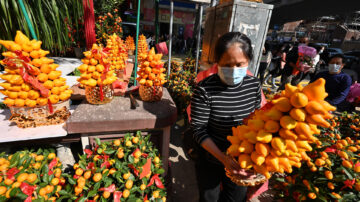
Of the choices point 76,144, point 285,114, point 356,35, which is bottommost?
point 76,144

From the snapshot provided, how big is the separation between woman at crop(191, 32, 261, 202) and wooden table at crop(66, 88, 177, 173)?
39 centimetres

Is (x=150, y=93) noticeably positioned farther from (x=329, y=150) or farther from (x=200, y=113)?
(x=329, y=150)

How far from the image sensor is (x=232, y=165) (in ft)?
3.57

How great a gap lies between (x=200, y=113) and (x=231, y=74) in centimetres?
37

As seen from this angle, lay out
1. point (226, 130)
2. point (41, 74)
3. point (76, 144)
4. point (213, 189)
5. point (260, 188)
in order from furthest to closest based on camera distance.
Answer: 1. point (260, 188)
2. point (76, 144)
3. point (213, 189)
4. point (226, 130)
5. point (41, 74)

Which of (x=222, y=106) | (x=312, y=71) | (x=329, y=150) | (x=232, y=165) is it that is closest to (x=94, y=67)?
(x=222, y=106)

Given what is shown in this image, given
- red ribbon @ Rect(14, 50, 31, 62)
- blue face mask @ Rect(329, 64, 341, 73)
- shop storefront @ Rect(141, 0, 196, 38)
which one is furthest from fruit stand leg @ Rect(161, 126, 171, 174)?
shop storefront @ Rect(141, 0, 196, 38)

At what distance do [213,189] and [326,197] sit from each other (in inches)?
36.1

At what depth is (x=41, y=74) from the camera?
1.24m

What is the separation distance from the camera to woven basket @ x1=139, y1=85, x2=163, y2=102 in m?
1.73

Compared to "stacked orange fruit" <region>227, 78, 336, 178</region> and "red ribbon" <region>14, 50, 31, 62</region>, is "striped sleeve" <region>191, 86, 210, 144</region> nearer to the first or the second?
"stacked orange fruit" <region>227, 78, 336, 178</region>

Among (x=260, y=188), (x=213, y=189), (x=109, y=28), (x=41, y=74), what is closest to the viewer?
(x=41, y=74)

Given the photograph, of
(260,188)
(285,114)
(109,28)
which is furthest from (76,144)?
(109,28)

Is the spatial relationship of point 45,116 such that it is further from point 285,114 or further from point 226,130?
point 285,114
